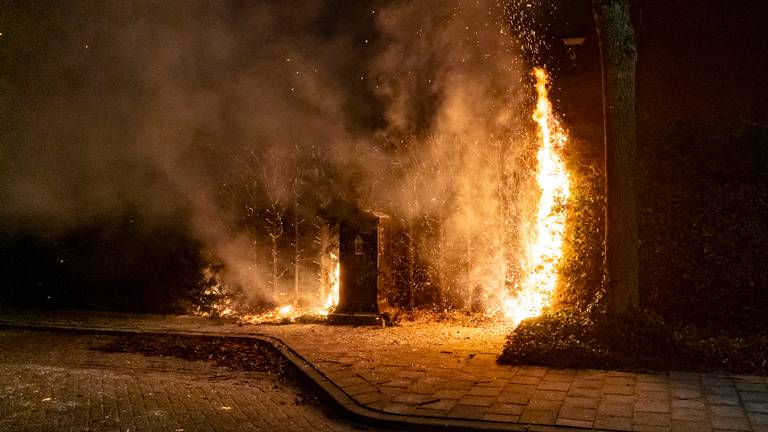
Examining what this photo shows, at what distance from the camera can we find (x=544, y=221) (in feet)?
32.6

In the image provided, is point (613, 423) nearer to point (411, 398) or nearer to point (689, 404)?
point (689, 404)

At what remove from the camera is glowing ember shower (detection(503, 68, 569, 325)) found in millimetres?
9555

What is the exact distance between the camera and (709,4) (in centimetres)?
947

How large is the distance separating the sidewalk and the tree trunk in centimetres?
136

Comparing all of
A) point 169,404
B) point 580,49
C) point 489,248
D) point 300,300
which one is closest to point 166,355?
point 169,404

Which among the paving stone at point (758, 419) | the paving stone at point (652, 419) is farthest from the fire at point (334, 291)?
the paving stone at point (758, 419)

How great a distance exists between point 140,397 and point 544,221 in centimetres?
664

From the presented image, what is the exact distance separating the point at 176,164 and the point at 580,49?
9.08 meters

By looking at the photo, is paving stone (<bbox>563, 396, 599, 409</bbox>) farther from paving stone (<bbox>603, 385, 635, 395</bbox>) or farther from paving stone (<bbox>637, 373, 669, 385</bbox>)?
paving stone (<bbox>637, 373, 669, 385</bbox>)

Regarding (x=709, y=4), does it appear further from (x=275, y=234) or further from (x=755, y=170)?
(x=275, y=234)

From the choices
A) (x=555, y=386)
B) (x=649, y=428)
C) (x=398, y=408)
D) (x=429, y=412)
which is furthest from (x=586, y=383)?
(x=398, y=408)

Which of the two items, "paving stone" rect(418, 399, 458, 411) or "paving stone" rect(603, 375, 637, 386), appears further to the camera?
"paving stone" rect(603, 375, 637, 386)

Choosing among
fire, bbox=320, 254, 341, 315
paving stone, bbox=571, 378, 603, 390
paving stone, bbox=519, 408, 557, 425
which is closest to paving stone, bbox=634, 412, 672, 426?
paving stone, bbox=519, 408, 557, 425

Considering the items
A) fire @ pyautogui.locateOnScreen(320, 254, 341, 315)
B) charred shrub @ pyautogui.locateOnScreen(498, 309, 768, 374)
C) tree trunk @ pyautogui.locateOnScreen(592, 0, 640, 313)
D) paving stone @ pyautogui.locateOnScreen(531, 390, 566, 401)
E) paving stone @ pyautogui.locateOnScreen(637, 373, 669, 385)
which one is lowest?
paving stone @ pyautogui.locateOnScreen(531, 390, 566, 401)
